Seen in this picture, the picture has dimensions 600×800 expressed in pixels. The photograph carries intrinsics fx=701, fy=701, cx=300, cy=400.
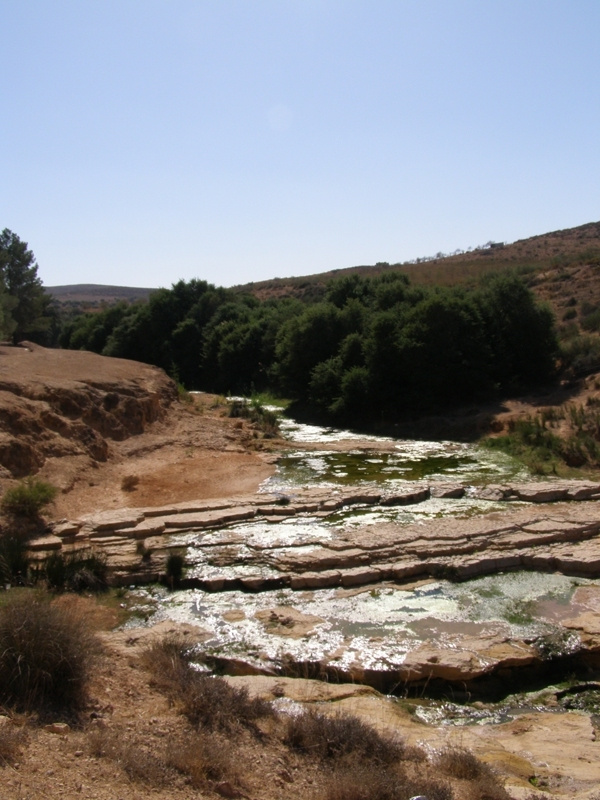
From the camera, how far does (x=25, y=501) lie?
464 inches

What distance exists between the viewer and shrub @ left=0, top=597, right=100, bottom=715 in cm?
542

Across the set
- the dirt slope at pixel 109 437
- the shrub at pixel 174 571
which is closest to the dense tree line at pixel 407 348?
the dirt slope at pixel 109 437

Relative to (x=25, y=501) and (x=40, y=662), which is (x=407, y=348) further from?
(x=40, y=662)

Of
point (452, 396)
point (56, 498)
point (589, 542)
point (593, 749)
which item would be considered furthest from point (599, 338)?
point (593, 749)

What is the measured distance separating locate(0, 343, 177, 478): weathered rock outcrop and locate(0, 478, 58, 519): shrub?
60.0 inches

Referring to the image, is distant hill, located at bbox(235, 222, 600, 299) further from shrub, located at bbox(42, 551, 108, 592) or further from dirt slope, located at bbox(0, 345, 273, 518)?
shrub, located at bbox(42, 551, 108, 592)

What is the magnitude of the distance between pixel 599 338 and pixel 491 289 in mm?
4405

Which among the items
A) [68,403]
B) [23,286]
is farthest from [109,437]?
[23,286]

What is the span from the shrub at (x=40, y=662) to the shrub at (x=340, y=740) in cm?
178

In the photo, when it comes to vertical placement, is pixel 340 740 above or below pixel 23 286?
below

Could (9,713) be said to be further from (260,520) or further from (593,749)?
(260,520)

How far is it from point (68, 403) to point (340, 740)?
13814mm

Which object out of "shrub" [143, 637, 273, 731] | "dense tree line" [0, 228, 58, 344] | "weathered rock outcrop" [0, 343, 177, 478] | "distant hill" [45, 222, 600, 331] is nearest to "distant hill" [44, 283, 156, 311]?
"distant hill" [45, 222, 600, 331]

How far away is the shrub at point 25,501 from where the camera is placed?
11711mm
